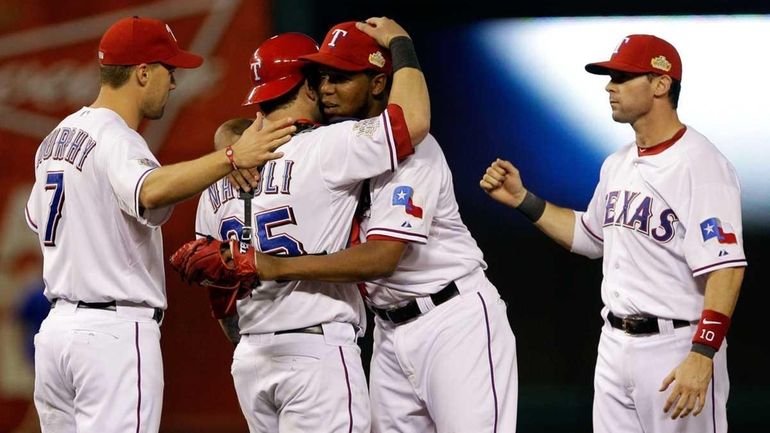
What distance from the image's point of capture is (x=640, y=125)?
3918 millimetres

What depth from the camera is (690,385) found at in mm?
3457

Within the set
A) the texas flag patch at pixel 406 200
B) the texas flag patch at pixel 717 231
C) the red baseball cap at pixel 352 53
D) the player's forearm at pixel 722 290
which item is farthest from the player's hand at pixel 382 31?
the player's forearm at pixel 722 290

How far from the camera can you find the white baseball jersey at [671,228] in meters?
3.61

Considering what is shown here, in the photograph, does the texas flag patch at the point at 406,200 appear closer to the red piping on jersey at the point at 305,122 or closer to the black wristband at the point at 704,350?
the red piping on jersey at the point at 305,122

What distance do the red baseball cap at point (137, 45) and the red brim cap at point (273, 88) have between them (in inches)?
11.0

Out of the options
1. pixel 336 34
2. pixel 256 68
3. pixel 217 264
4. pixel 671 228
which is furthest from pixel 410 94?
pixel 671 228

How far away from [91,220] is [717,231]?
1850 mm

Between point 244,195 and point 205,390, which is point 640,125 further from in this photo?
point 205,390

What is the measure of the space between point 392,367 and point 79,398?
971 mm

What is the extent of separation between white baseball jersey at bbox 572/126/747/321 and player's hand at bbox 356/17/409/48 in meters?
0.92

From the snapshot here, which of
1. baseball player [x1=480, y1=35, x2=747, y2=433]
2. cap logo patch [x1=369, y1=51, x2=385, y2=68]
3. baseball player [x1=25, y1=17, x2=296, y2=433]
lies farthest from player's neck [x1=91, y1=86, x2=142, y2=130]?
baseball player [x1=480, y1=35, x2=747, y2=433]

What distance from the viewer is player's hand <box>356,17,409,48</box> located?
3.61 metres

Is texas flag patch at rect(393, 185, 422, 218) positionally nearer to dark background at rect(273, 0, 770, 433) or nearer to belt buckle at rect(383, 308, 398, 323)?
belt buckle at rect(383, 308, 398, 323)

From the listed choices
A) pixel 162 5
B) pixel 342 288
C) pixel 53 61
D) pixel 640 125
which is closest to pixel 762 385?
pixel 640 125
